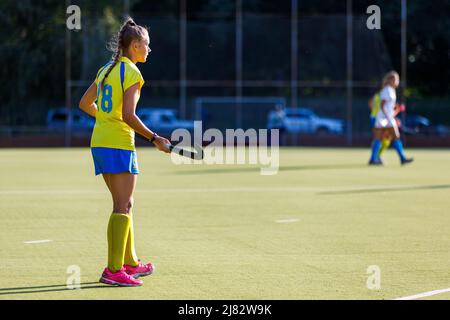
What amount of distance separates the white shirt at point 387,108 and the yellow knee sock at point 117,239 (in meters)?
14.7

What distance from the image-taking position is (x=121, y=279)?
290 inches

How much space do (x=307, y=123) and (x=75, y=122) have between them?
1018cm

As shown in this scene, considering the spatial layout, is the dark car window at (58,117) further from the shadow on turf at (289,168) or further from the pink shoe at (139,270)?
the pink shoe at (139,270)

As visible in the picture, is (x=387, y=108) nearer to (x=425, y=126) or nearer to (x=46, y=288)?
(x=46, y=288)

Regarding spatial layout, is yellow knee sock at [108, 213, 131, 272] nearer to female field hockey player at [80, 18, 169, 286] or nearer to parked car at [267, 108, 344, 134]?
female field hockey player at [80, 18, 169, 286]

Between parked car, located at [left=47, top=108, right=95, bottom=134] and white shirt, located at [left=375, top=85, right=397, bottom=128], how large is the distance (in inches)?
739

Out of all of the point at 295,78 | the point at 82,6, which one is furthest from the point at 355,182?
the point at 82,6

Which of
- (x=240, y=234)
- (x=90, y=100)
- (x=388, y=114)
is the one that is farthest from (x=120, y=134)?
(x=388, y=114)

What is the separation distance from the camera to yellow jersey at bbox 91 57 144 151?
7.36 m

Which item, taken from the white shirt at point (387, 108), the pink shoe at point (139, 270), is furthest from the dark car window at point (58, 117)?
the pink shoe at point (139, 270)

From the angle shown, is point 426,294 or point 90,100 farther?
point 90,100

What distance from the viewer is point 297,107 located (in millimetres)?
40938

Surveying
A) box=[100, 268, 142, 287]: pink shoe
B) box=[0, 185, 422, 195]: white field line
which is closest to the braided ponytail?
box=[100, 268, 142, 287]: pink shoe
